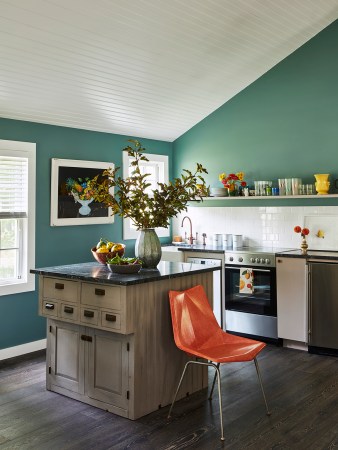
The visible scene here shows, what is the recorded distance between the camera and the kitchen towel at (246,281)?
5.55m

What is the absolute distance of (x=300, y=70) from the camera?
5.82 m

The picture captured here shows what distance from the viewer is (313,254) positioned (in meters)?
5.17

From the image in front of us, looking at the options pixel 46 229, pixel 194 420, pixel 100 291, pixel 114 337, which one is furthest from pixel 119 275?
pixel 46 229

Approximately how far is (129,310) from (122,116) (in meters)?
3.09

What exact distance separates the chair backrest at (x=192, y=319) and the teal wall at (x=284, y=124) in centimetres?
267

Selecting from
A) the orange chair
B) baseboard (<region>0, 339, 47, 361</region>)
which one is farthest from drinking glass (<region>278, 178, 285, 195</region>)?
baseboard (<region>0, 339, 47, 361</region>)

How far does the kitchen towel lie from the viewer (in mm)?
5547

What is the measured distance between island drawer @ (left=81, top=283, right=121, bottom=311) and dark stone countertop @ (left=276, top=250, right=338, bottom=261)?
2462mm

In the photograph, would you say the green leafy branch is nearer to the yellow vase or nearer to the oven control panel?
the oven control panel

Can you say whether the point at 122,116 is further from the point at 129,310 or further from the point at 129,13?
the point at 129,310

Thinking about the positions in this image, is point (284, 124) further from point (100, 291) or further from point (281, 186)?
point (100, 291)

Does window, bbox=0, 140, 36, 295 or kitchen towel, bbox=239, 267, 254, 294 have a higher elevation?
window, bbox=0, 140, 36, 295

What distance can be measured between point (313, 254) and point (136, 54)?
2.70 metres

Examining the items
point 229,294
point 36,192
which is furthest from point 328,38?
point 36,192
